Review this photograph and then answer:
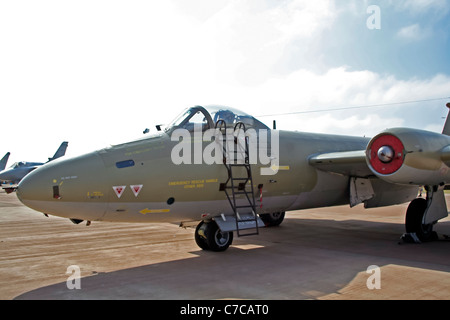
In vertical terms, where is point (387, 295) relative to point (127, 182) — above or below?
below

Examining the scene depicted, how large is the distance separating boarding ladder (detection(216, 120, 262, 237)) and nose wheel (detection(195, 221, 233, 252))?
1.67 feet

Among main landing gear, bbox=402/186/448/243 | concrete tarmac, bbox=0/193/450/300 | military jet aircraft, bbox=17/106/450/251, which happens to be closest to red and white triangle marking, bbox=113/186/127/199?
military jet aircraft, bbox=17/106/450/251

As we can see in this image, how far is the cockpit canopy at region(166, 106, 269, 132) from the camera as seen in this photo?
768cm

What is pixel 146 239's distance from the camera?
988 centimetres

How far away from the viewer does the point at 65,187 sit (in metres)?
6.23

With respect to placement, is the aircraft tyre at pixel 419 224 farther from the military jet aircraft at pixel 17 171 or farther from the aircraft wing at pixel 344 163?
the military jet aircraft at pixel 17 171

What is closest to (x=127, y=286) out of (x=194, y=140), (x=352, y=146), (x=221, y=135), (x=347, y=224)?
(x=194, y=140)

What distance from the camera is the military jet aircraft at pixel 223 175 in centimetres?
641

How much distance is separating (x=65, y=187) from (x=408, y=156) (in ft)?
21.4

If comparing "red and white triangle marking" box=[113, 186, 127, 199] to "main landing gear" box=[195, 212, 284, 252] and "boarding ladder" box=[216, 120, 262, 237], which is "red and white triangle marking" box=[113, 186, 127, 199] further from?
"main landing gear" box=[195, 212, 284, 252]

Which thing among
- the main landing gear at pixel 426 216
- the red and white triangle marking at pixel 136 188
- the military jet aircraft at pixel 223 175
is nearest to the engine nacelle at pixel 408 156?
the military jet aircraft at pixel 223 175
